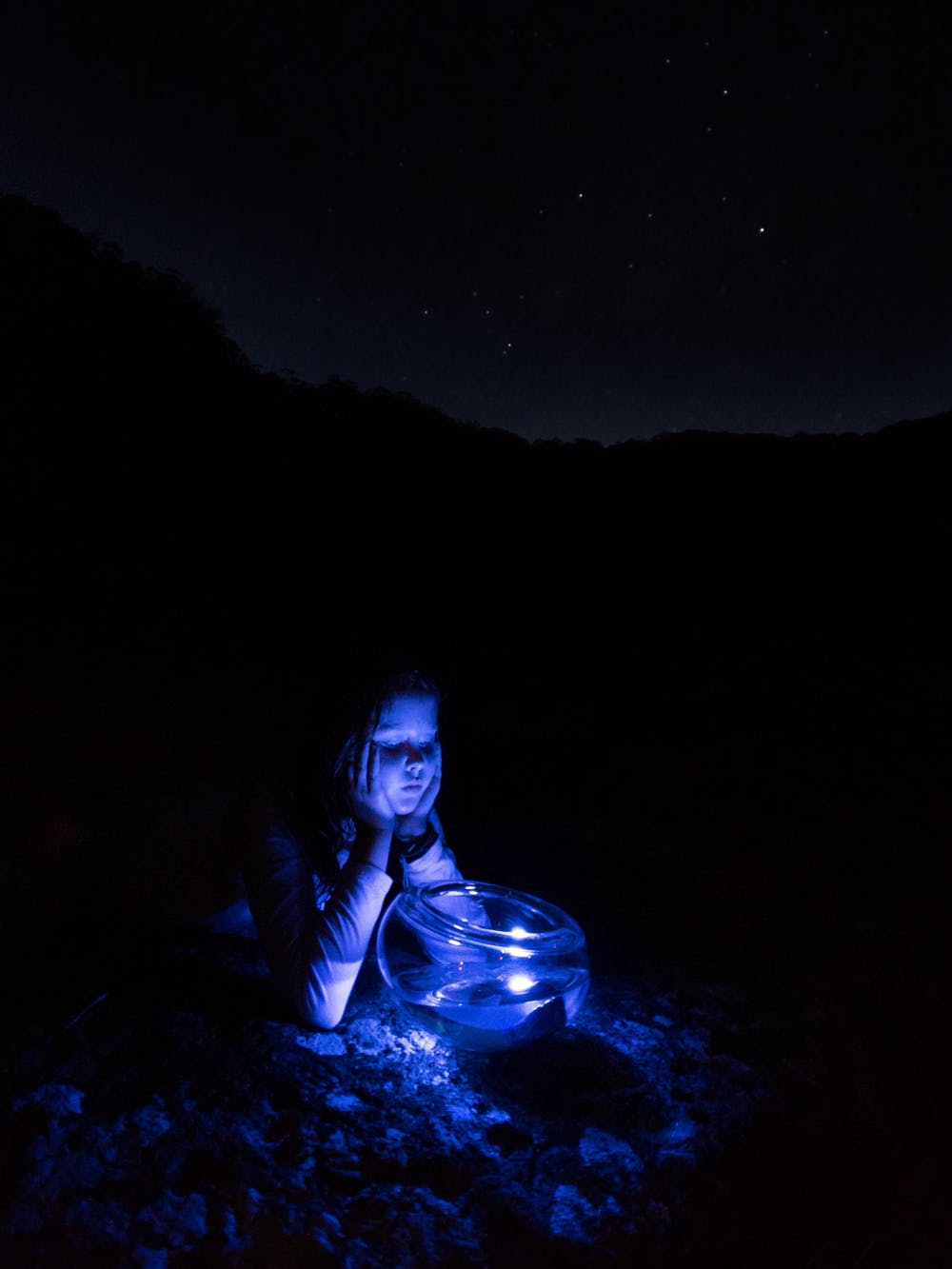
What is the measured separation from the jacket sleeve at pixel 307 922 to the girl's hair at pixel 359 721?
22 centimetres

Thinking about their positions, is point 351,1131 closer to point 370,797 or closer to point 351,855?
point 351,855

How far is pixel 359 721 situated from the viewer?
2.25m

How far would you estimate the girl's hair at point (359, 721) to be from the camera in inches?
88.2

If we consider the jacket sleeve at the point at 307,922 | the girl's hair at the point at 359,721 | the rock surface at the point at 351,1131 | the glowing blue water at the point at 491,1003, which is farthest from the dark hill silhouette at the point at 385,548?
the glowing blue water at the point at 491,1003

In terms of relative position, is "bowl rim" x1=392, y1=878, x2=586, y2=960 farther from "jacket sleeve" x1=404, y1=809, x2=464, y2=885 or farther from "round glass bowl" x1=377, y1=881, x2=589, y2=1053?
"jacket sleeve" x1=404, y1=809, x2=464, y2=885

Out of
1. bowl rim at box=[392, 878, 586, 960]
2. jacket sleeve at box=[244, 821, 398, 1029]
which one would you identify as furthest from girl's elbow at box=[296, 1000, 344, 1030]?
bowl rim at box=[392, 878, 586, 960]

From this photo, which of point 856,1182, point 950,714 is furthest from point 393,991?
point 950,714

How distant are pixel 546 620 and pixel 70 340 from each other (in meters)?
5.72

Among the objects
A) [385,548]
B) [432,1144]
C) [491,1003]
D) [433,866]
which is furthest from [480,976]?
[385,548]

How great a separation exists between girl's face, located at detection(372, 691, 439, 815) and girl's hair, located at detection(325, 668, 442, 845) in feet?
0.07

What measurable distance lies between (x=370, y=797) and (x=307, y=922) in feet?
1.26

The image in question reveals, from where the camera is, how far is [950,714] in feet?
14.8

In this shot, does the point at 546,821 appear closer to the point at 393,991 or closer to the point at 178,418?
the point at 393,991

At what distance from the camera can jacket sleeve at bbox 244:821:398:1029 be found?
6.02ft
